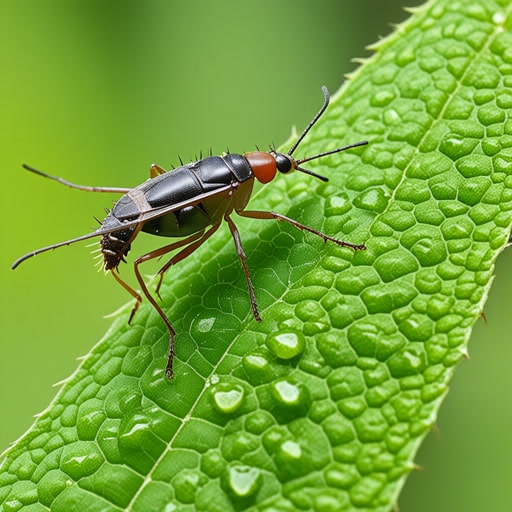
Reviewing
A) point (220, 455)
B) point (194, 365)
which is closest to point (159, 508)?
point (220, 455)

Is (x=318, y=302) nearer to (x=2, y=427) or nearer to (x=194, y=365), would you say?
(x=194, y=365)

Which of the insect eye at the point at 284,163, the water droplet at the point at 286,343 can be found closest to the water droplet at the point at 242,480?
the water droplet at the point at 286,343

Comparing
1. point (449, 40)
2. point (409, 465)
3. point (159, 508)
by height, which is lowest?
point (159, 508)

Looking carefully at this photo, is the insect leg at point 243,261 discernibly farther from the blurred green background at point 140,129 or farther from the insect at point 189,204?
the blurred green background at point 140,129

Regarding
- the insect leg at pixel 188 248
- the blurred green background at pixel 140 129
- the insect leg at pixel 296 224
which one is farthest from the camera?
the blurred green background at pixel 140 129

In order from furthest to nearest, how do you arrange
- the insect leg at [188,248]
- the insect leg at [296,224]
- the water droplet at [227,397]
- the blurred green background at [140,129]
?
the blurred green background at [140,129]
the insect leg at [188,248]
the insect leg at [296,224]
the water droplet at [227,397]

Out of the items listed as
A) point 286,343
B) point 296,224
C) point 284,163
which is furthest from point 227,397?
point 284,163

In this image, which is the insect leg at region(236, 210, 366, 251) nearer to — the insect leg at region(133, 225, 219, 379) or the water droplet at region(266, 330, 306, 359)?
the insect leg at region(133, 225, 219, 379)
